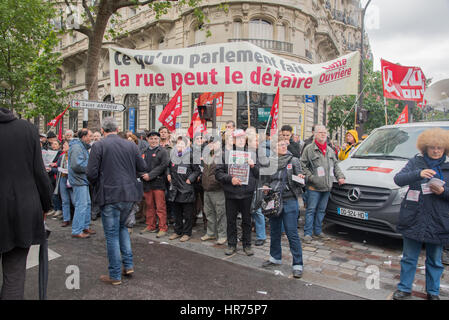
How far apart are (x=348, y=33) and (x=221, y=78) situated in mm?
45742

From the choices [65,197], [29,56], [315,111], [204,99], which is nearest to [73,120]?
[29,56]

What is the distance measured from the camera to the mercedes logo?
17.9ft

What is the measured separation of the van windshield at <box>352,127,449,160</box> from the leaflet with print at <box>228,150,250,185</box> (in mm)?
2763

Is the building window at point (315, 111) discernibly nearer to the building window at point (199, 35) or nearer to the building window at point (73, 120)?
the building window at point (199, 35)

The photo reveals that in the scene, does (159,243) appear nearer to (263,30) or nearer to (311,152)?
(311,152)

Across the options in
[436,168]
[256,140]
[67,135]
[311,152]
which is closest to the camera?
[436,168]

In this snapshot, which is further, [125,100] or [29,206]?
[125,100]

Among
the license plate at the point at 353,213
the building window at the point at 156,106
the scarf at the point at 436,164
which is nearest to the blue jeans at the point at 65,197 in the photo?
the license plate at the point at 353,213

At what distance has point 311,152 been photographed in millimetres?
5980

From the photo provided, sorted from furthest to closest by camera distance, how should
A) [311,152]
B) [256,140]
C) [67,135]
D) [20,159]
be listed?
[67,135] → [311,152] → [256,140] → [20,159]

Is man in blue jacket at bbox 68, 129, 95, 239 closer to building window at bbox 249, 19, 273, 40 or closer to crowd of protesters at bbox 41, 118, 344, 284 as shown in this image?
crowd of protesters at bbox 41, 118, 344, 284

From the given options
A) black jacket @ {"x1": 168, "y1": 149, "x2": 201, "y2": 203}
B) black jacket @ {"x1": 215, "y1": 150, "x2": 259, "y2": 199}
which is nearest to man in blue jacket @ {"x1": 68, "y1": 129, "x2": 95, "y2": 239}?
black jacket @ {"x1": 168, "y1": 149, "x2": 201, "y2": 203}

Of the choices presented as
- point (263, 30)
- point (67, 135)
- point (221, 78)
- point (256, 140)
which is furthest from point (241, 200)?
point (263, 30)

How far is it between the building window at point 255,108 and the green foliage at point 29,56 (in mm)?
10576
